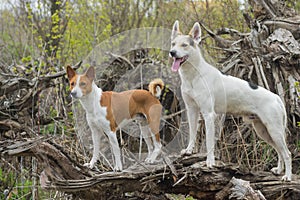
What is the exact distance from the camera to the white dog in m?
3.56

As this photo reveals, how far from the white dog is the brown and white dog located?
0.29 metres

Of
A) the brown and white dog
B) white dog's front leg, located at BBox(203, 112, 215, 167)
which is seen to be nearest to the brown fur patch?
the brown and white dog

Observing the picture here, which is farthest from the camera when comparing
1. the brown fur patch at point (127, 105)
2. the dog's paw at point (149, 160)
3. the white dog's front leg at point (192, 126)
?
the white dog's front leg at point (192, 126)

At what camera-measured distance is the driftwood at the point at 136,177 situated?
3.78 metres

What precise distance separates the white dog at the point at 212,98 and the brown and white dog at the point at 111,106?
29 centimetres

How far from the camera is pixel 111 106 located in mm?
3385

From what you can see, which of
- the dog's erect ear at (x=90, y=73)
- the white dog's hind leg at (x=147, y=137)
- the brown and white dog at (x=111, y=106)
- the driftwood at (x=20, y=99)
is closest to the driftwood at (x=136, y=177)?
the white dog's hind leg at (x=147, y=137)

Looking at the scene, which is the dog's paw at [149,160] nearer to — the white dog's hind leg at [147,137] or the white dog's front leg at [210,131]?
the white dog's hind leg at [147,137]

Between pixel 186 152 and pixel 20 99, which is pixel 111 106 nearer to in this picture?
pixel 186 152

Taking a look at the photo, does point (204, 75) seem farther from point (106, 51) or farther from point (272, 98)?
point (106, 51)

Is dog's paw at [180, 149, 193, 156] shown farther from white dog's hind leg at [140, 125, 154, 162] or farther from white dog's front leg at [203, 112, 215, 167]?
white dog's hind leg at [140, 125, 154, 162]

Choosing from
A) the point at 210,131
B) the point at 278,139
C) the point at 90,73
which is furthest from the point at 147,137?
the point at 278,139

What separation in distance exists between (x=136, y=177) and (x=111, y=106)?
2.42 feet

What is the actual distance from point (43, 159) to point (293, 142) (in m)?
3.34
